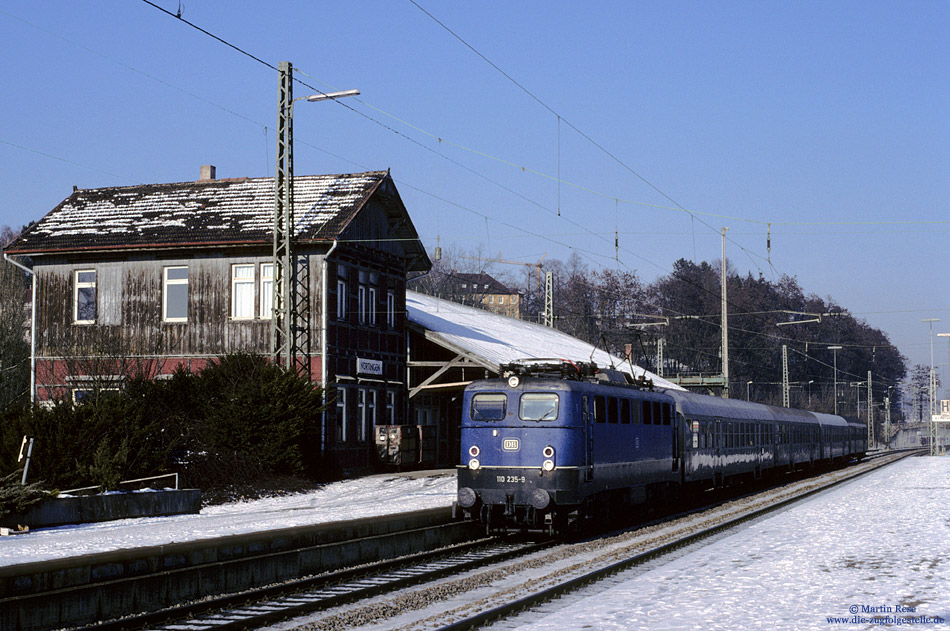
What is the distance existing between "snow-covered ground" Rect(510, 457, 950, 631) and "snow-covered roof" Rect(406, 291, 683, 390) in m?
14.5

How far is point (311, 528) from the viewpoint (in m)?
15.6

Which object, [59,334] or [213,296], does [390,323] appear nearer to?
[213,296]

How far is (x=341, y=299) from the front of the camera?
112ft

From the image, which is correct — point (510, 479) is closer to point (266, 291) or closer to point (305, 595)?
point (305, 595)

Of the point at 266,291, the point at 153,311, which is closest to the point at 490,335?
the point at 266,291

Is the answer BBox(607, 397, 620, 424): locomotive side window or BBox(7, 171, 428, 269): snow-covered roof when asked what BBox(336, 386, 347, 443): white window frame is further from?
BBox(607, 397, 620, 424): locomotive side window

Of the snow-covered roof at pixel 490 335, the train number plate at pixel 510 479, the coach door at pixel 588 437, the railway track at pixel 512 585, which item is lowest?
the railway track at pixel 512 585

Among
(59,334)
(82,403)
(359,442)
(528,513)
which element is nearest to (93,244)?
(59,334)

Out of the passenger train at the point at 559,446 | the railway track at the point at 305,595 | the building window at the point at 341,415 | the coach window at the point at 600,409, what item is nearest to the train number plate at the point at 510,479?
the passenger train at the point at 559,446

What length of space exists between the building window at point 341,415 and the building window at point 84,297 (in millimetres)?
8396

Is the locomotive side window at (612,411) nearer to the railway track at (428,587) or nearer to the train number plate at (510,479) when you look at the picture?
the railway track at (428,587)

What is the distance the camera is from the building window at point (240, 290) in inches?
1321

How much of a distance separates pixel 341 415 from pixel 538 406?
1544 cm

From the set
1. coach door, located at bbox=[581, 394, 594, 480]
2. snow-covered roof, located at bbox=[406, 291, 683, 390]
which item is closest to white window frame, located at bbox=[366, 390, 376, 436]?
snow-covered roof, located at bbox=[406, 291, 683, 390]
